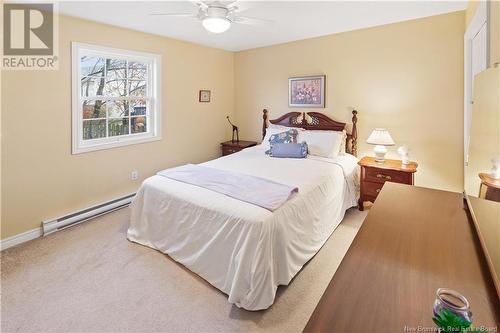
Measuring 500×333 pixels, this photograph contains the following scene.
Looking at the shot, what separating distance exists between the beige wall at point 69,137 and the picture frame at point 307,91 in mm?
1379

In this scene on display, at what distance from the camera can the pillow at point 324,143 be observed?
3.56 m

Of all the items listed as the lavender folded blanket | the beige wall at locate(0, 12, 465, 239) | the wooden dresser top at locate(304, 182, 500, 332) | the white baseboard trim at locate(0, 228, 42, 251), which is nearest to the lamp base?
the beige wall at locate(0, 12, 465, 239)

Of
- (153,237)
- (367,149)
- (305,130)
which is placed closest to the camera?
(153,237)

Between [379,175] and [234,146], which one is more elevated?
[234,146]

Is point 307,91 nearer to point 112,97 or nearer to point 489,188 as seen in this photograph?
point 112,97

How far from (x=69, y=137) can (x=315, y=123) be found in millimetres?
3089

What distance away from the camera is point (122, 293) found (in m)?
2.03

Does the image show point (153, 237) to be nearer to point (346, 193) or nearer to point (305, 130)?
point (346, 193)

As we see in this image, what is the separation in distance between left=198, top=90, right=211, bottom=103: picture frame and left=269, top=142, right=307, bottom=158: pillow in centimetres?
162

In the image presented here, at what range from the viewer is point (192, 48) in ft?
14.0

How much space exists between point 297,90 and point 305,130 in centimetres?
66

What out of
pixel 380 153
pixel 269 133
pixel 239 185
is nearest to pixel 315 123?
pixel 269 133

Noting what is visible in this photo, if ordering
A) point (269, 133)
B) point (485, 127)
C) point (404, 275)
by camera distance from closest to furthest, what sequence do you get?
1. point (404, 275)
2. point (485, 127)
3. point (269, 133)

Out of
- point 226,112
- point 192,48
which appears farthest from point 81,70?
point 226,112
